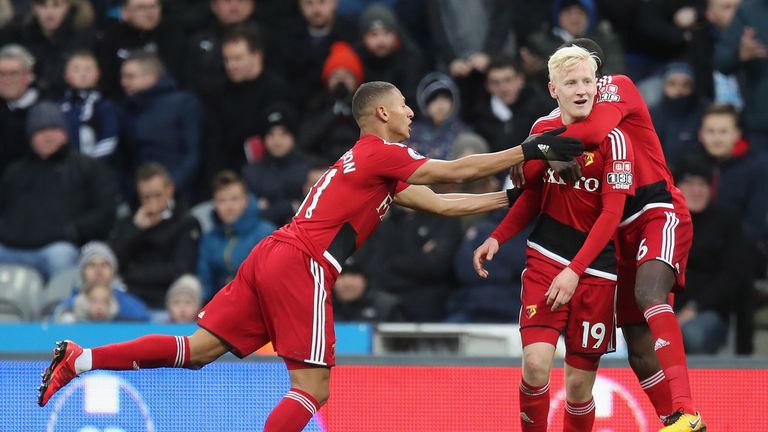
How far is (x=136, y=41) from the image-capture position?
1279cm

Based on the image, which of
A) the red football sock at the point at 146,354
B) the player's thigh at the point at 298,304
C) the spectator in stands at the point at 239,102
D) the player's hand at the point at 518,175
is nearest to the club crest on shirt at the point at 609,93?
the player's hand at the point at 518,175

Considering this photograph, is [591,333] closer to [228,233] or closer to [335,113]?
[228,233]

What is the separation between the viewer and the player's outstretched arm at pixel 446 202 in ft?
24.7

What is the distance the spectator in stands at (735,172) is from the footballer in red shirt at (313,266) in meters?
3.89

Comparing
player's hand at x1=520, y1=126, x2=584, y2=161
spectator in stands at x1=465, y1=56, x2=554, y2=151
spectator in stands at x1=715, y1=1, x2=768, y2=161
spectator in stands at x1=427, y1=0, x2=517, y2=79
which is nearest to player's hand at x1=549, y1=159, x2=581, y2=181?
player's hand at x1=520, y1=126, x2=584, y2=161

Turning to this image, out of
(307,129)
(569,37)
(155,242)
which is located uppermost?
(569,37)

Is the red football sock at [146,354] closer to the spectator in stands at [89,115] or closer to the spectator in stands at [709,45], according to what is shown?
the spectator in stands at [89,115]

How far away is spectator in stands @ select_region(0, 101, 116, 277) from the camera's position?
1175 centimetres

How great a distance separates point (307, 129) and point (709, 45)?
330cm

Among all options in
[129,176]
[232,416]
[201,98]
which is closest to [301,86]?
[201,98]

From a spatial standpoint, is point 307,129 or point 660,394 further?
point 307,129

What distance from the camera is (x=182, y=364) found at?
24.3ft

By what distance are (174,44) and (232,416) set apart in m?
5.28

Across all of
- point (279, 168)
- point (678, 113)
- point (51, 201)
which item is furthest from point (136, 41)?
point (678, 113)
